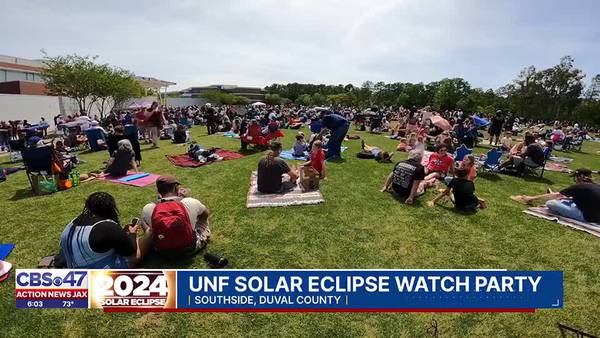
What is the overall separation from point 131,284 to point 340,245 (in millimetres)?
2978

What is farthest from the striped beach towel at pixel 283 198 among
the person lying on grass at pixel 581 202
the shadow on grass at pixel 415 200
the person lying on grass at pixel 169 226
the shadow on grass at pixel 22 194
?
the shadow on grass at pixel 22 194

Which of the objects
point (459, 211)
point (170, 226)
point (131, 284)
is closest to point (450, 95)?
point (459, 211)

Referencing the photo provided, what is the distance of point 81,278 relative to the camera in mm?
3873

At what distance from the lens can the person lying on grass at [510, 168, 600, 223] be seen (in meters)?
6.18

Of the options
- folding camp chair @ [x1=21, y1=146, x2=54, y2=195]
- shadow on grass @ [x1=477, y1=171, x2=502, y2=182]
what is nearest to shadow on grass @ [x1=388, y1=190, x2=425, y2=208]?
shadow on grass @ [x1=477, y1=171, x2=502, y2=182]

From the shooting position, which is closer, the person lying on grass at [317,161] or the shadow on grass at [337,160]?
the person lying on grass at [317,161]

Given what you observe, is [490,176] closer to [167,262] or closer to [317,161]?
[317,161]

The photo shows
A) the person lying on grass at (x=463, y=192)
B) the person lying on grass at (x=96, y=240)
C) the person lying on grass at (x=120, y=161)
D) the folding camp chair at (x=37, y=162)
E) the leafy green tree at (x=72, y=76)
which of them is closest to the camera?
the person lying on grass at (x=96, y=240)

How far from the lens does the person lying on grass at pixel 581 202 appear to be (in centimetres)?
618

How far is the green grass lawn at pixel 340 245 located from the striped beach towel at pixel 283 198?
21 centimetres

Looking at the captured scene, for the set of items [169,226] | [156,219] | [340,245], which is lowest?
[340,245]

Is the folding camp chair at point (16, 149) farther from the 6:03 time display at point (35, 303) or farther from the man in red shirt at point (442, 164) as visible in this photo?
the man in red shirt at point (442, 164)

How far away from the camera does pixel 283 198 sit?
23.9 ft

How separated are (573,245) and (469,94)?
69.0m
